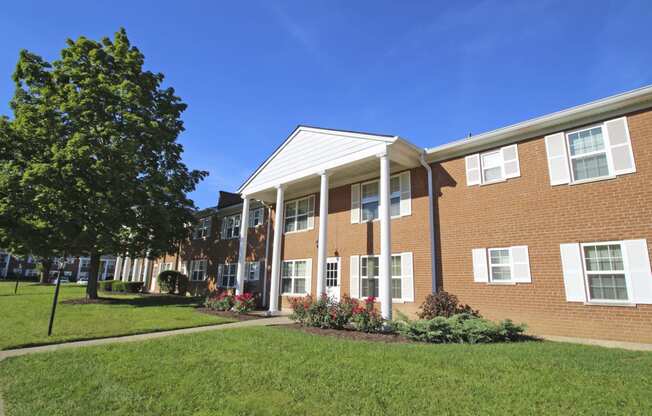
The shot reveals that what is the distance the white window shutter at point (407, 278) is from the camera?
12.8 metres

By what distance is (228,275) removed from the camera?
23.0 metres

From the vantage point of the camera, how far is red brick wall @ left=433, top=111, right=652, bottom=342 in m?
8.91

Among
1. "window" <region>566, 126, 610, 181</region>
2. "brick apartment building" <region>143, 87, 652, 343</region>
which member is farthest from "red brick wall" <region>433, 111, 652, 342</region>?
"window" <region>566, 126, 610, 181</region>

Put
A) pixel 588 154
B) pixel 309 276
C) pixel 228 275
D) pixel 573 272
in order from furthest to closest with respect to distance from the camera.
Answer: pixel 228 275 < pixel 309 276 < pixel 588 154 < pixel 573 272

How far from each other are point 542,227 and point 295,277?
11.1 meters

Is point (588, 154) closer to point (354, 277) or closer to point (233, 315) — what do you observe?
point (354, 277)

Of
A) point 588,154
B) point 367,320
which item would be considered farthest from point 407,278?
point 588,154

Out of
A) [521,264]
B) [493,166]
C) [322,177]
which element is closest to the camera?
[521,264]

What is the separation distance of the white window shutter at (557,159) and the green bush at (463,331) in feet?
14.3

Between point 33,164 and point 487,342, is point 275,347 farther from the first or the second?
point 33,164

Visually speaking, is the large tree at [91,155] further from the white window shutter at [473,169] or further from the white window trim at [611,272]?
the white window trim at [611,272]

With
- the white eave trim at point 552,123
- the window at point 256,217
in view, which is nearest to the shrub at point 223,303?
the window at point 256,217

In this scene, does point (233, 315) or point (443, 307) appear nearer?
point (443, 307)

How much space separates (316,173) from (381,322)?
6904 millimetres
